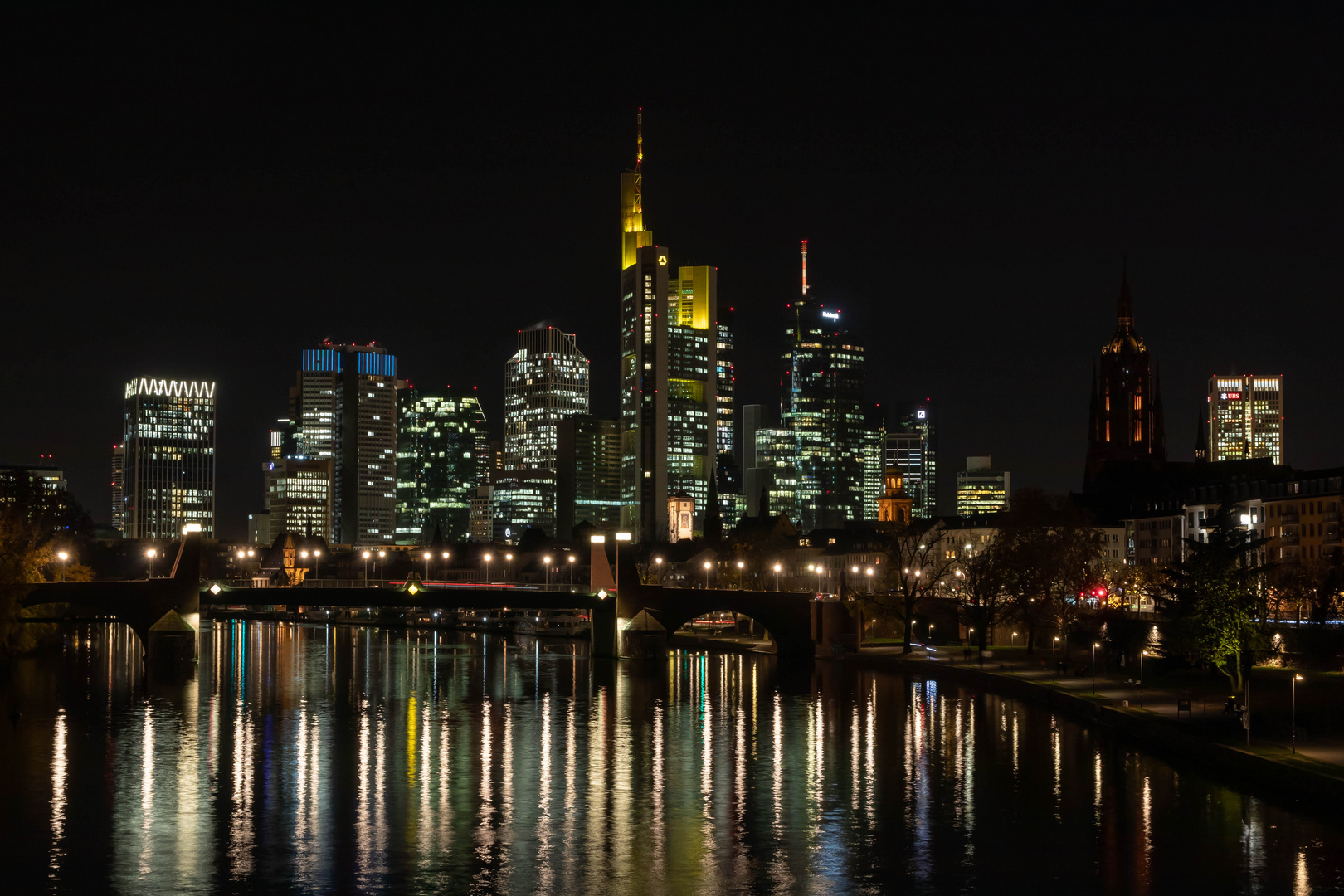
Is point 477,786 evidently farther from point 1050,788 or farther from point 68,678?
point 68,678

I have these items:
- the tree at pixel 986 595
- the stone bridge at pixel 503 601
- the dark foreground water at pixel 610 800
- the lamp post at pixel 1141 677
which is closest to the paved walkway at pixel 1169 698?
the lamp post at pixel 1141 677

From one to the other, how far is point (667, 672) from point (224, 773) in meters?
58.8

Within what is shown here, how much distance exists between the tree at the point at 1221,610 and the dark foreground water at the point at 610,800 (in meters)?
8.83

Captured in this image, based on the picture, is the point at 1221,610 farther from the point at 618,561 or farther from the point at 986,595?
the point at 618,561

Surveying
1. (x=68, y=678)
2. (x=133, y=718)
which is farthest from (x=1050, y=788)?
(x=68, y=678)

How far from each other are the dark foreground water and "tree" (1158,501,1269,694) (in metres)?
8.83

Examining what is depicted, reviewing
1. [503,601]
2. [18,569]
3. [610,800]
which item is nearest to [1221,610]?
[610,800]

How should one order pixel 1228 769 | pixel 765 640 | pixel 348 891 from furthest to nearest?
pixel 765 640 < pixel 1228 769 < pixel 348 891

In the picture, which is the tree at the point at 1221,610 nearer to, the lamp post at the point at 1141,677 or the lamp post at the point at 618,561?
the lamp post at the point at 1141,677

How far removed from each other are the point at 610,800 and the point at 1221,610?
1505 inches

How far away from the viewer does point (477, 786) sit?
2512 inches

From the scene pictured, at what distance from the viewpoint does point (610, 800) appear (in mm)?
61000

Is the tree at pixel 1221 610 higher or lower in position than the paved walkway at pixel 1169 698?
higher

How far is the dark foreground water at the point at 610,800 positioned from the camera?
4800cm
